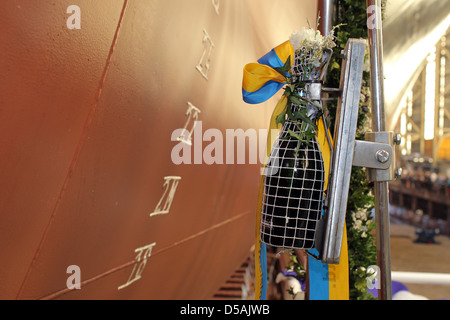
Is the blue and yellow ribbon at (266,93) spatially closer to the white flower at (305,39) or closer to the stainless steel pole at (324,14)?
the white flower at (305,39)

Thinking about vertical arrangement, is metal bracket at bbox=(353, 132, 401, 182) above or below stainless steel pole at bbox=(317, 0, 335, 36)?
below

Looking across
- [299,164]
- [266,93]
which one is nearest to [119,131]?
[266,93]

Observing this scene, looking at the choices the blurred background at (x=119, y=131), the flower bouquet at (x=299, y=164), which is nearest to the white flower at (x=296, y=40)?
the flower bouquet at (x=299, y=164)

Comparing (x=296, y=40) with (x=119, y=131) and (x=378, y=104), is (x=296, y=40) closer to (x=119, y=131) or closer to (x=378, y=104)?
(x=378, y=104)

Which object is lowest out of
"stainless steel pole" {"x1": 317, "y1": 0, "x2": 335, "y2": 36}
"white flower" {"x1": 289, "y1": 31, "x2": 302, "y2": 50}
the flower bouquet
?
the flower bouquet

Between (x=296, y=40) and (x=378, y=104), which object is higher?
(x=296, y=40)

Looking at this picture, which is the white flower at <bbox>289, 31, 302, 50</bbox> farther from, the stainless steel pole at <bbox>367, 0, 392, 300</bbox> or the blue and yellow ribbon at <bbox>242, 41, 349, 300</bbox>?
the stainless steel pole at <bbox>367, 0, 392, 300</bbox>

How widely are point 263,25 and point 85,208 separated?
1.36 m

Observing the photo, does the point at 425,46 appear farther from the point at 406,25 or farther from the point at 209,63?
the point at 209,63

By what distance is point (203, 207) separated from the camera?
1.91 metres

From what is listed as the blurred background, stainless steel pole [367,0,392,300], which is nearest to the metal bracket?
stainless steel pole [367,0,392,300]

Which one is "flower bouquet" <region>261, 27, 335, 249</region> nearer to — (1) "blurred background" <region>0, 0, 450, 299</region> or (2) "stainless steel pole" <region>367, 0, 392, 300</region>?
(2) "stainless steel pole" <region>367, 0, 392, 300</region>

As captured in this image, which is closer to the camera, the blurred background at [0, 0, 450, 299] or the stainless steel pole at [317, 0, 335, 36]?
the blurred background at [0, 0, 450, 299]

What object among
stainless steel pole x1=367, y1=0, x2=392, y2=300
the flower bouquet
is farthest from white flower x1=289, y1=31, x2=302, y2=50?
stainless steel pole x1=367, y1=0, x2=392, y2=300
